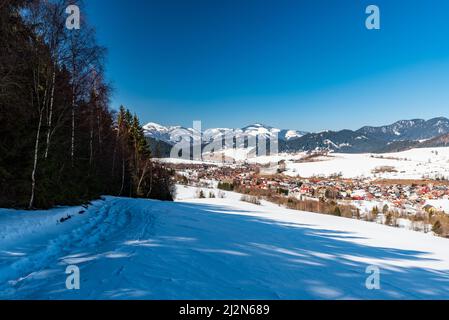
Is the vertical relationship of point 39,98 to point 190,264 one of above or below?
above

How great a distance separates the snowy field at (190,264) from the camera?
14.7 feet

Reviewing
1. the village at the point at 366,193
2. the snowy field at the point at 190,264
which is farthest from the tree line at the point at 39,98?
the village at the point at 366,193

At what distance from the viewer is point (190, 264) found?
568 cm

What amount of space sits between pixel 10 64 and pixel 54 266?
7655 millimetres

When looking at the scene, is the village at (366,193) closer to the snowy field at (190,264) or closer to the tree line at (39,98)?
the snowy field at (190,264)

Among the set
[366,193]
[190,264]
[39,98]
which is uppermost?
[39,98]

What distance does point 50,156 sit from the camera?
43.0 ft

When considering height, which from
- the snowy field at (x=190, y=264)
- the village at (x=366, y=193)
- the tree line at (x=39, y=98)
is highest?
the tree line at (x=39, y=98)

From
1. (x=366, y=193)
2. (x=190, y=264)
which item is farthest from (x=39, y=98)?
(x=366, y=193)

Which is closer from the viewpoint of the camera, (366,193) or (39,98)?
(39,98)

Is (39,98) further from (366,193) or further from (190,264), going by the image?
(366,193)

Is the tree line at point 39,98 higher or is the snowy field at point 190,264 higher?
the tree line at point 39,98

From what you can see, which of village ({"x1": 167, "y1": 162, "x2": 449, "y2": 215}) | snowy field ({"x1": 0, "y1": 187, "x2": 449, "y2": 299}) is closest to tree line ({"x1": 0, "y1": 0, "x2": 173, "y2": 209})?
snowy field ({"x1": 0, "y1": 187, "x2": 449, "y2": 299})
